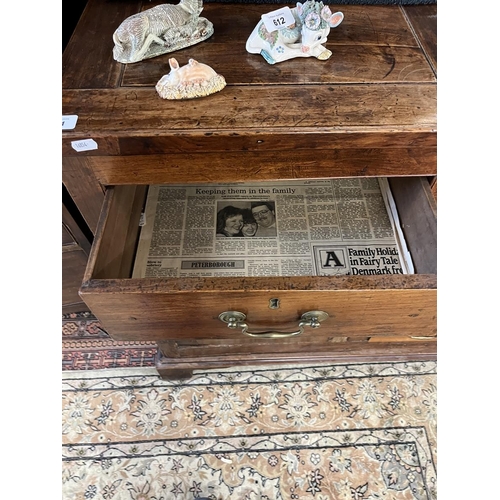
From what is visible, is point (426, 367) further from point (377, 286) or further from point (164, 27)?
point (164, 27)

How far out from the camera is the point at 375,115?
2.04ft

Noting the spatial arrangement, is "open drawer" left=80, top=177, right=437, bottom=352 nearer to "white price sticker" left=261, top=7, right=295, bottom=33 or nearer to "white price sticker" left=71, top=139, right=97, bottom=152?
"white price sticker" left=71, top=139, right=97, bottom=152

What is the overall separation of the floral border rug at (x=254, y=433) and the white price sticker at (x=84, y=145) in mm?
493

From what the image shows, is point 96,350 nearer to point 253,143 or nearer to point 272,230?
point 272,230

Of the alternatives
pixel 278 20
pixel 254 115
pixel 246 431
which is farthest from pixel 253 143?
pixel 246 431

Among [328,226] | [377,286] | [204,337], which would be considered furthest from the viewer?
[328,226]

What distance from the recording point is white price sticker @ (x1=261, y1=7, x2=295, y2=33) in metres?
0.65

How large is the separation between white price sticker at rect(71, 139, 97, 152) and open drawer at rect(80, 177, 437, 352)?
96 mm

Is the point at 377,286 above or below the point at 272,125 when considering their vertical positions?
below

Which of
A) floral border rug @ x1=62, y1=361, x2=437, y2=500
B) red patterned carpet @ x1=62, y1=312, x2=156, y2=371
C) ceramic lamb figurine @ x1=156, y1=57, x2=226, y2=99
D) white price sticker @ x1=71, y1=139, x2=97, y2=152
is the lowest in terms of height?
floral border rug @ x1=62, y1=361, x2=437, y2=500

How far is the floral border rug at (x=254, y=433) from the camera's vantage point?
799mm

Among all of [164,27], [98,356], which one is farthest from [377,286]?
[98,356]

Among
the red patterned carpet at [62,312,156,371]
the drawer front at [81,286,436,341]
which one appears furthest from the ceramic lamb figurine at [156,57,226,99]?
the red patterned carpet at [62,312,156,371]

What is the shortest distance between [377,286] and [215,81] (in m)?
0.37
